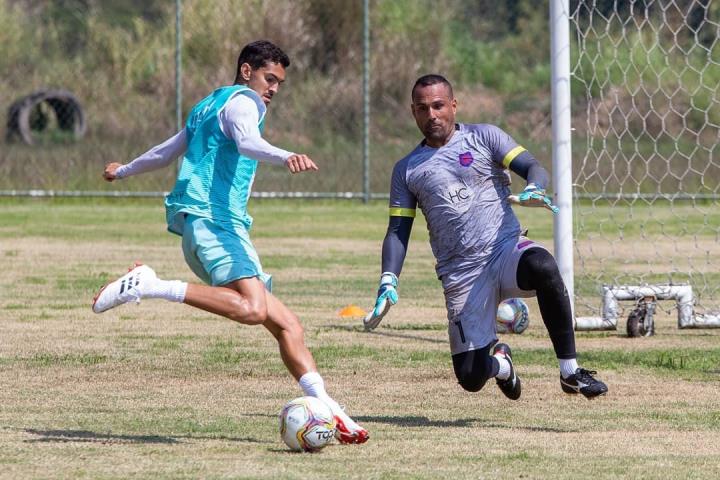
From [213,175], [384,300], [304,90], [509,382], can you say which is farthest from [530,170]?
[304,90]

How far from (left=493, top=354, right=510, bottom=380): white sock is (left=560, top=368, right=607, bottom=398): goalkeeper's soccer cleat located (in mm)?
330

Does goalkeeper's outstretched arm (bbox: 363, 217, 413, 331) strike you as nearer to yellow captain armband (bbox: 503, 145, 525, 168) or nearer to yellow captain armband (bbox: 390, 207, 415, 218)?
yellow captain armband (bbox: 390, 207, 415, 218)

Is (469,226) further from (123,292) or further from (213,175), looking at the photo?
(123,292)

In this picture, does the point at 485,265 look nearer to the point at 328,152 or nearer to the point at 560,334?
the point at 560,334

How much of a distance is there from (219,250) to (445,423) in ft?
4.55

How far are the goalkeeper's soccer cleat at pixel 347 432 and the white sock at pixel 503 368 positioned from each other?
117 centimetres

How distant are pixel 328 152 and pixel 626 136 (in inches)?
191

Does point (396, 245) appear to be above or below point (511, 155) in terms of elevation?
below

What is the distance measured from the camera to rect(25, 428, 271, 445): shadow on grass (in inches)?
262

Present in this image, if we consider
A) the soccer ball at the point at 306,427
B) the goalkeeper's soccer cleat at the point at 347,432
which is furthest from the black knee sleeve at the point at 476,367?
the soccer ball at the point at 306,427

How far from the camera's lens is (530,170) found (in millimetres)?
7242

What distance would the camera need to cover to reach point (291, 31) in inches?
950

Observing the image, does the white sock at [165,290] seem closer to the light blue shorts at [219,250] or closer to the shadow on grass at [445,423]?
the light blue shorts at [219,250]

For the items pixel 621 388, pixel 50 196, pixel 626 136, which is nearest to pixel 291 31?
pixel 50 196
